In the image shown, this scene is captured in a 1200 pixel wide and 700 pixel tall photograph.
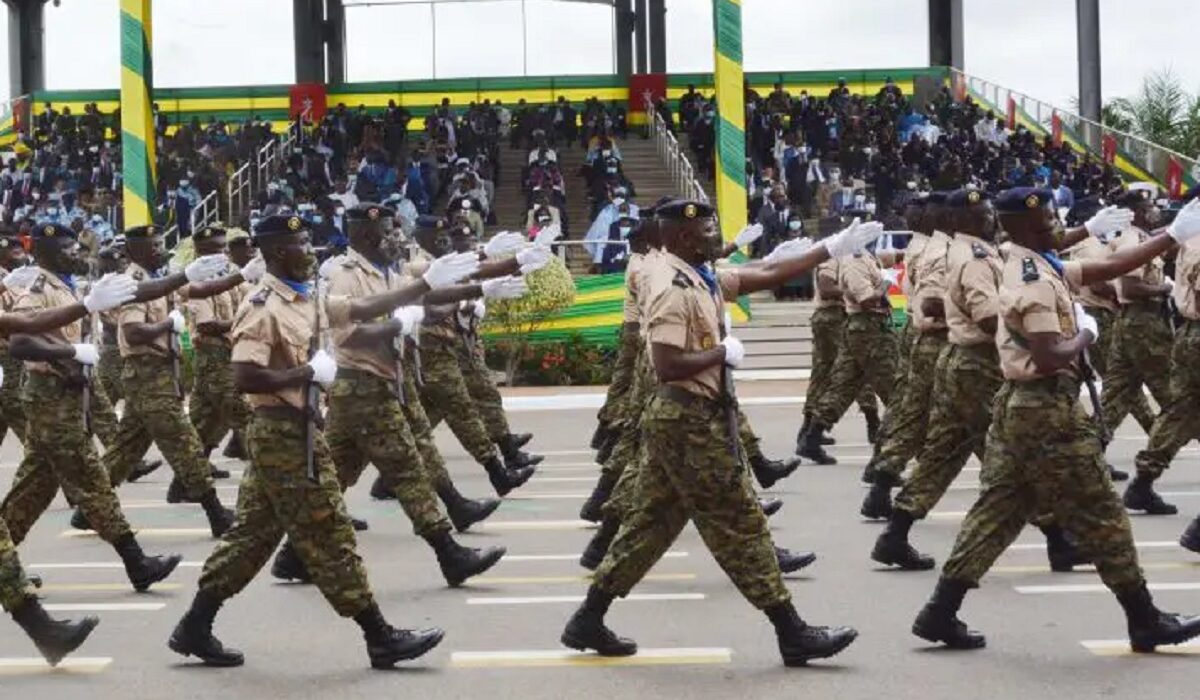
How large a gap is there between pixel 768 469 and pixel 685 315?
5275 mm

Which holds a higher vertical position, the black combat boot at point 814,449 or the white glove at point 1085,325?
the white glove at point 1085,325

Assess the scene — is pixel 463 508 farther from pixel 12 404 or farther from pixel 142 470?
pixel 142 470

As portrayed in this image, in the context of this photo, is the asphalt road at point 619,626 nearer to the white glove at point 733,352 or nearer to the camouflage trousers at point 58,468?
the camouflage trousers at point 58,468

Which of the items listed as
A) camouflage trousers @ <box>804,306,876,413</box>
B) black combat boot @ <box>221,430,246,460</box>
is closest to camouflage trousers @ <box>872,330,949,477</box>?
camouflage trousers @ <box>804,306,876,413</box>

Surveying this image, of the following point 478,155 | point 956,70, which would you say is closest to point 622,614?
point 478,155

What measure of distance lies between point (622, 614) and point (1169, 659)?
249cm

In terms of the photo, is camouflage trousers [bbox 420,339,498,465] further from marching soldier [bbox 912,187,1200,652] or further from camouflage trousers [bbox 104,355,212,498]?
marching soldier [bbox 912,187,1200,652]

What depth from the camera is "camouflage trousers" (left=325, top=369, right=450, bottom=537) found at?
30.7 ft

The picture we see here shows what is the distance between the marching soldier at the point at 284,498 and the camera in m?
7.55

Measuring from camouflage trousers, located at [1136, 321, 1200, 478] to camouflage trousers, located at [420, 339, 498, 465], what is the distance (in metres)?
4.35

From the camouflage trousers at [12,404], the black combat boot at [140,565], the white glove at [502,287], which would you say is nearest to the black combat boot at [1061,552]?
the white glove at [502,287]

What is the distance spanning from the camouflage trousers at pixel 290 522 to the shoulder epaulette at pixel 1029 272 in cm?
290

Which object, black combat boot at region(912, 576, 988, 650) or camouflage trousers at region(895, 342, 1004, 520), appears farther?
camouflage trousers at region(895, 342, 1004, 520)

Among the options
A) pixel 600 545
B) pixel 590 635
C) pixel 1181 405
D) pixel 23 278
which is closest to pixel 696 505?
pixel 590 635
